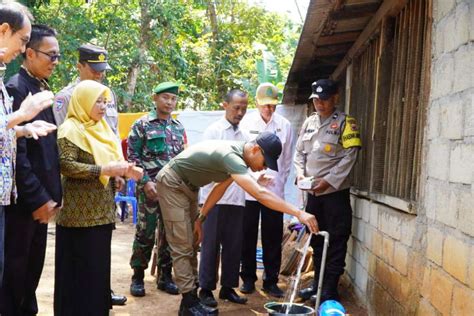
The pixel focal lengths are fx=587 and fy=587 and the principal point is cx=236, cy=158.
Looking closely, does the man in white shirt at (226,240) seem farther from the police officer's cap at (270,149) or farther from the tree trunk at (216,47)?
the tree trunk at (216,47)

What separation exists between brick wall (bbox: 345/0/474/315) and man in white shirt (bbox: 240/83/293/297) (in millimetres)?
1659

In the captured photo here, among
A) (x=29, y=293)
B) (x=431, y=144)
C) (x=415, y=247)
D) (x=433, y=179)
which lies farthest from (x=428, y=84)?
(x=29, y=293)

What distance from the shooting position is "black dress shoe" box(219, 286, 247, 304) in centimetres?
553

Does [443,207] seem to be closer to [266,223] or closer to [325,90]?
[325,90]

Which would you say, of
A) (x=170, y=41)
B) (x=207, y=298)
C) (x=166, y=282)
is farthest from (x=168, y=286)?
(x=170, y=41)

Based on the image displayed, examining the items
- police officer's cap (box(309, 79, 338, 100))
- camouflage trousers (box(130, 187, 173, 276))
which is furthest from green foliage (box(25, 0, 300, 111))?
police officer's cap (box(309, 79, 338, 100))

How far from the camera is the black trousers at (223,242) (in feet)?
17.7

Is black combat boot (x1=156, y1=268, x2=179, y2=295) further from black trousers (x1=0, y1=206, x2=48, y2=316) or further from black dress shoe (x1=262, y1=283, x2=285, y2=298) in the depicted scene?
black trousers (x1=0, y1=206, x2=48, y2=316)

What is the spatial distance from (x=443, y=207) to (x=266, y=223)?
2.92 meters

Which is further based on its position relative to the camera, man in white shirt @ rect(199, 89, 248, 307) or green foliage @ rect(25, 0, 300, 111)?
green foliage @ rect(25, 0, 300, 111)

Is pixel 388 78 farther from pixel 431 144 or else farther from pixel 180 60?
pixel 180 60

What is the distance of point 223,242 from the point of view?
5543 mm

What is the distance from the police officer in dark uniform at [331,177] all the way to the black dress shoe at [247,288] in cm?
58

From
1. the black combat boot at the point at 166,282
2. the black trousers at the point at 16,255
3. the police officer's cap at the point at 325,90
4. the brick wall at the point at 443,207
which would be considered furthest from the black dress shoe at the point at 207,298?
the police officer's cap at the point at 325,90
